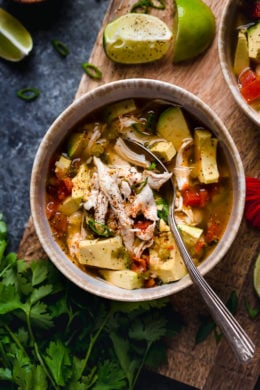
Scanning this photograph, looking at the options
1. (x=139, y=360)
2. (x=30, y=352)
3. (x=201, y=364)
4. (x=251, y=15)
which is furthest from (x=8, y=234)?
(x=251, y=15)

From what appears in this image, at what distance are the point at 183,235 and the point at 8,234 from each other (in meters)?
1.00

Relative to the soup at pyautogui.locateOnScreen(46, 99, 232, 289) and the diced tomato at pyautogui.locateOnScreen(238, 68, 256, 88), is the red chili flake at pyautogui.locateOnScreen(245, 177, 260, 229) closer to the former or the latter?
the soup at pyautogui.locateOnScreen(46, 99, 232, 289)

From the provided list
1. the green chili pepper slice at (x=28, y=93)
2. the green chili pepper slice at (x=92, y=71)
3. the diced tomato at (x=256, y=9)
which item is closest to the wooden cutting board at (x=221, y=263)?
the green chili pepper slice at (x=92, y=71)

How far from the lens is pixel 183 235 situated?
307cm

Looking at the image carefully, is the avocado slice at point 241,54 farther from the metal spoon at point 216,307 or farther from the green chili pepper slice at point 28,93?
the green chili pepper slice at point 28,93

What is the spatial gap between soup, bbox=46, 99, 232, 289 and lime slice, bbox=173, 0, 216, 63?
0.31 meters

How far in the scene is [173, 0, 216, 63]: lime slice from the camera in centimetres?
314

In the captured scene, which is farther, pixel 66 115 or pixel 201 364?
pixel 201 364

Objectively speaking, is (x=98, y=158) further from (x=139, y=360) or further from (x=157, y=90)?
(x=139, y=360)

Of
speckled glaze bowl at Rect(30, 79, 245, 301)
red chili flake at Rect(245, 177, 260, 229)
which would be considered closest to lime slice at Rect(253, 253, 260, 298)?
red chili flake at Rect(245, 177, 260, 229)

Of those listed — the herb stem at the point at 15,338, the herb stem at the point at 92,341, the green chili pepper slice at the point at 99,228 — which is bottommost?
the herb stem at the point at 92,341

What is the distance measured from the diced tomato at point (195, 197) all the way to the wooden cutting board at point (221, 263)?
26 cm

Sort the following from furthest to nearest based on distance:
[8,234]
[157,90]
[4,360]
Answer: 1. [8,234]
2. [4,360]
3. [157,90]

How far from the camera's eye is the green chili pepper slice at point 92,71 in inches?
132
